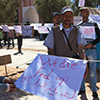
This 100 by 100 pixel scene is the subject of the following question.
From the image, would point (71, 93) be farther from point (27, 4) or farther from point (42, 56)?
point (27, 4)

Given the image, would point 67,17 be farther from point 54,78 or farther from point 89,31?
point 89,31

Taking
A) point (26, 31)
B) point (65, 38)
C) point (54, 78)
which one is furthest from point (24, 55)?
point (54, 78)

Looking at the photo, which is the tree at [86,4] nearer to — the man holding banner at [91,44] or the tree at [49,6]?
the tree at [49,6]

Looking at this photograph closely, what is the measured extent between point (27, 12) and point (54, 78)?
39.0 meters

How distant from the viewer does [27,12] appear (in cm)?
3925

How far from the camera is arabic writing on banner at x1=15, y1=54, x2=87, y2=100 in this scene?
1766mm

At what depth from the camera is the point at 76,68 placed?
1.93 meters

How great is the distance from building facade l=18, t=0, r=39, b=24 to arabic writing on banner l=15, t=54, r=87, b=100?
36.0 metres

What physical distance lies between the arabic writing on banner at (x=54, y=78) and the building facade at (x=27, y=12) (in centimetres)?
3595

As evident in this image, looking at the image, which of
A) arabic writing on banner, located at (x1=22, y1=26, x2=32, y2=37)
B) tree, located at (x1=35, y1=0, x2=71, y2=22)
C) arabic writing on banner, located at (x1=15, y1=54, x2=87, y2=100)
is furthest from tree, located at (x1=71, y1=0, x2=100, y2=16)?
arabic writing on banner, located at (x1=15, y1=54, x2=87, y2=100)

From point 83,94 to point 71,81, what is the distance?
6.97ft

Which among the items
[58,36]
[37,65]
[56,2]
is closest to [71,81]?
[37,65]

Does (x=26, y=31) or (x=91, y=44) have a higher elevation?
(x=91, y=44)

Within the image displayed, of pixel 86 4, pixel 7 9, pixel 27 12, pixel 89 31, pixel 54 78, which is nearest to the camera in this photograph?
pixel 54 78
